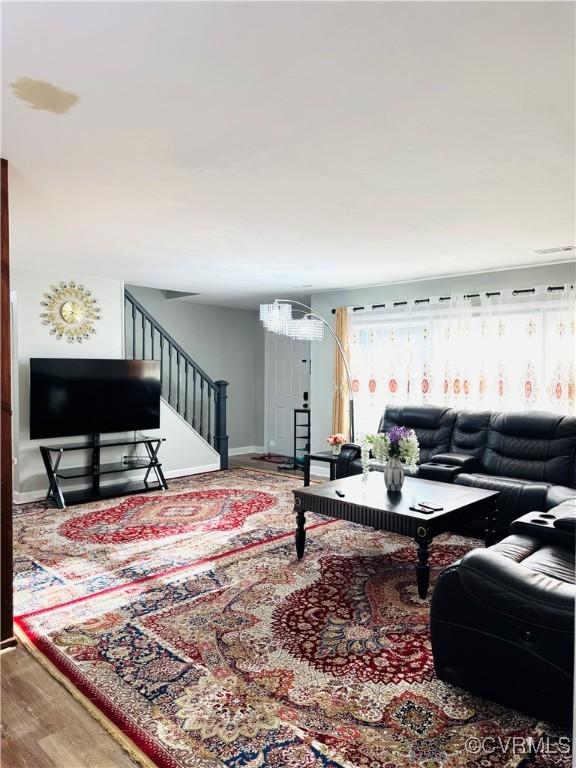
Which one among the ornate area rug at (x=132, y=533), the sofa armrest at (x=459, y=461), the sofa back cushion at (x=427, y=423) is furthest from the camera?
the sofa back cushion at (x=427, y=423)

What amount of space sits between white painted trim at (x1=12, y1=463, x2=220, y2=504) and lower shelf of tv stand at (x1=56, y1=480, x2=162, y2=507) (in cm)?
29

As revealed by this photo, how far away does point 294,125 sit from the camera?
2.30m

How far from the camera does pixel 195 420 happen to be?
28.3 feet

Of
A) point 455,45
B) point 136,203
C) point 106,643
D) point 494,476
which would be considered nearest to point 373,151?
point 455,45

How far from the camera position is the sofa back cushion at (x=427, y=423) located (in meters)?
5.65

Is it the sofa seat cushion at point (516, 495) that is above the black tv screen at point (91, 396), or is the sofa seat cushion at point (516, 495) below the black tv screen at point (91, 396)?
below

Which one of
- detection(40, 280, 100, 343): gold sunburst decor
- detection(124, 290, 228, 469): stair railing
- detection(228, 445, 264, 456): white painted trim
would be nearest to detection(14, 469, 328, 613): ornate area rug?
detection(124, 290, 228, 469): stair railing

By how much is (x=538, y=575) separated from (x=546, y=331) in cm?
382

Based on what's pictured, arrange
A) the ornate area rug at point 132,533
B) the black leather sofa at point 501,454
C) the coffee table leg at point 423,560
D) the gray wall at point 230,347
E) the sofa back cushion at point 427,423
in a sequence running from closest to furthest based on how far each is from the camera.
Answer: the coffee table leg at point 423,560
the ornate area rug at point 132,533
the black leather sofa at point 501,454
the sofa back cushion at point 427,423
the gray wall at point 230,347

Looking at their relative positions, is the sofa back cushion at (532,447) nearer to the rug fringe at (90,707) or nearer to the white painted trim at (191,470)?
the white painted trim at (191,470)

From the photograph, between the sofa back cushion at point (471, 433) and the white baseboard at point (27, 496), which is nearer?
the sofa back cushion at point (471, 433)

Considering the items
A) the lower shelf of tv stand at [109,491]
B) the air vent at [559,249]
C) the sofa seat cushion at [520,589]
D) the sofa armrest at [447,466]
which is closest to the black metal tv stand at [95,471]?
the lower shelf of tv stand at [109,491]

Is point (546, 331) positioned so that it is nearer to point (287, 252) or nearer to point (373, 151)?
point (287, 252)

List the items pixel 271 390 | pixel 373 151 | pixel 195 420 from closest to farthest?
pixel 373 151 < pixel 195 420 < pixel 271 390
